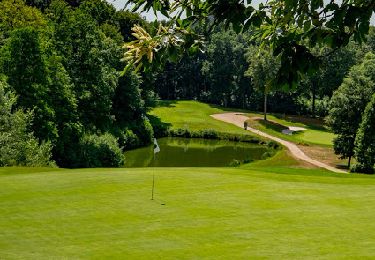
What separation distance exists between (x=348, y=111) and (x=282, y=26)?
4465 cm

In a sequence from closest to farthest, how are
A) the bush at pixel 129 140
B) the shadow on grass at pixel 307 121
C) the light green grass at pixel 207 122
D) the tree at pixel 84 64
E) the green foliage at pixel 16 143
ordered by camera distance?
the green foliage at pixel 16 143, the tree at pixel 84 64, the bush at pixel 129 140, the light green grass at pixel 207 122, the shadow on grass at pixel 307 121

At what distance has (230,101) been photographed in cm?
10319

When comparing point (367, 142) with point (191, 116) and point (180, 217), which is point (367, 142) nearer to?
point (180, 217)

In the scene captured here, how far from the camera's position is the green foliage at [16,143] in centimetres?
2998

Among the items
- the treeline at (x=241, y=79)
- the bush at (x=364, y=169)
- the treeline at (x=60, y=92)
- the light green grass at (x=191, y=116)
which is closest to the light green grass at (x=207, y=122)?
the light green grass at (x=191, y=116)

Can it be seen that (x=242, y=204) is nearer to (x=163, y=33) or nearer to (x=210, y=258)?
(x=210, y=258)

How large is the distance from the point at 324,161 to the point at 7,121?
3071 cm

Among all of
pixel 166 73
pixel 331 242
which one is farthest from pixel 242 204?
pixel 166 73

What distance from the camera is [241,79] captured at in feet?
310

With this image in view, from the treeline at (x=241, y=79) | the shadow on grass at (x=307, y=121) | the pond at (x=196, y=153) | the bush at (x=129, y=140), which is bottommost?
the pond at (x=196, y=153)

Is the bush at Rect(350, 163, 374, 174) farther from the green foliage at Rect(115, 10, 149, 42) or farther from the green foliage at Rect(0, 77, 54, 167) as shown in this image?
the green foliage at Rect(115, 10, 149, 42)

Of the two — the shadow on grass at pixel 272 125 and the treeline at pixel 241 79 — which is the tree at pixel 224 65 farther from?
the shadow on grass at pixel 272 125

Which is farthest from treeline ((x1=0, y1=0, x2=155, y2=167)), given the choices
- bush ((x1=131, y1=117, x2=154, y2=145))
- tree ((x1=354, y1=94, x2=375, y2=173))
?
tree ((x1=354, y1=94, x2=375, y2=173))

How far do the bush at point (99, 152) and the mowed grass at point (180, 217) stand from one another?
73.5ft
